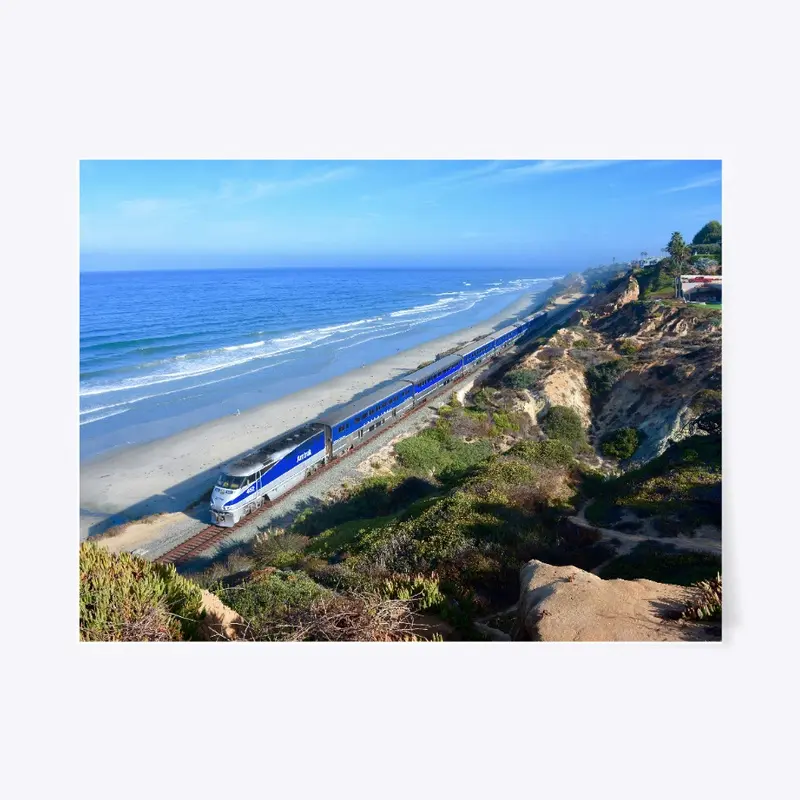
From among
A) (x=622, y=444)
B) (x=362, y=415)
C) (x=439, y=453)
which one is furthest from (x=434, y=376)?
(x=622, y=444)

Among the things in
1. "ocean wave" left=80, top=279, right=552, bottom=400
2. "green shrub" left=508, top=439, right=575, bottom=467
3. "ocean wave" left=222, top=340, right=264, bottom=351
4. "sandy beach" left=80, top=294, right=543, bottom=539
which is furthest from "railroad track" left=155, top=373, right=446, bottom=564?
"ocean wave" left=222, top=340, right=264, bottom=351

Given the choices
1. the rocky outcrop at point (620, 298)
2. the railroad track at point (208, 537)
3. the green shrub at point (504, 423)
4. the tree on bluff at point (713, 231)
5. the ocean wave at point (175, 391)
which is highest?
the rocky outcrop at point (620, 298)

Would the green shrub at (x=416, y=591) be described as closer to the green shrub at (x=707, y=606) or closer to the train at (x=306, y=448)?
the green shrub at (x=707, y=606)

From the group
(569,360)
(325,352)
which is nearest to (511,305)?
(325,352)

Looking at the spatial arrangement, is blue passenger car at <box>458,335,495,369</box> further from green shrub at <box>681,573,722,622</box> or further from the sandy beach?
green shrub at <box>681,573,722,622</box>

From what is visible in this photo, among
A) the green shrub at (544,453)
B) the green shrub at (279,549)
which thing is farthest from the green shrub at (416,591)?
the green shrub at (544,453)

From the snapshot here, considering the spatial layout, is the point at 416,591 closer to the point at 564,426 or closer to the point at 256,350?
the point at 564,426
